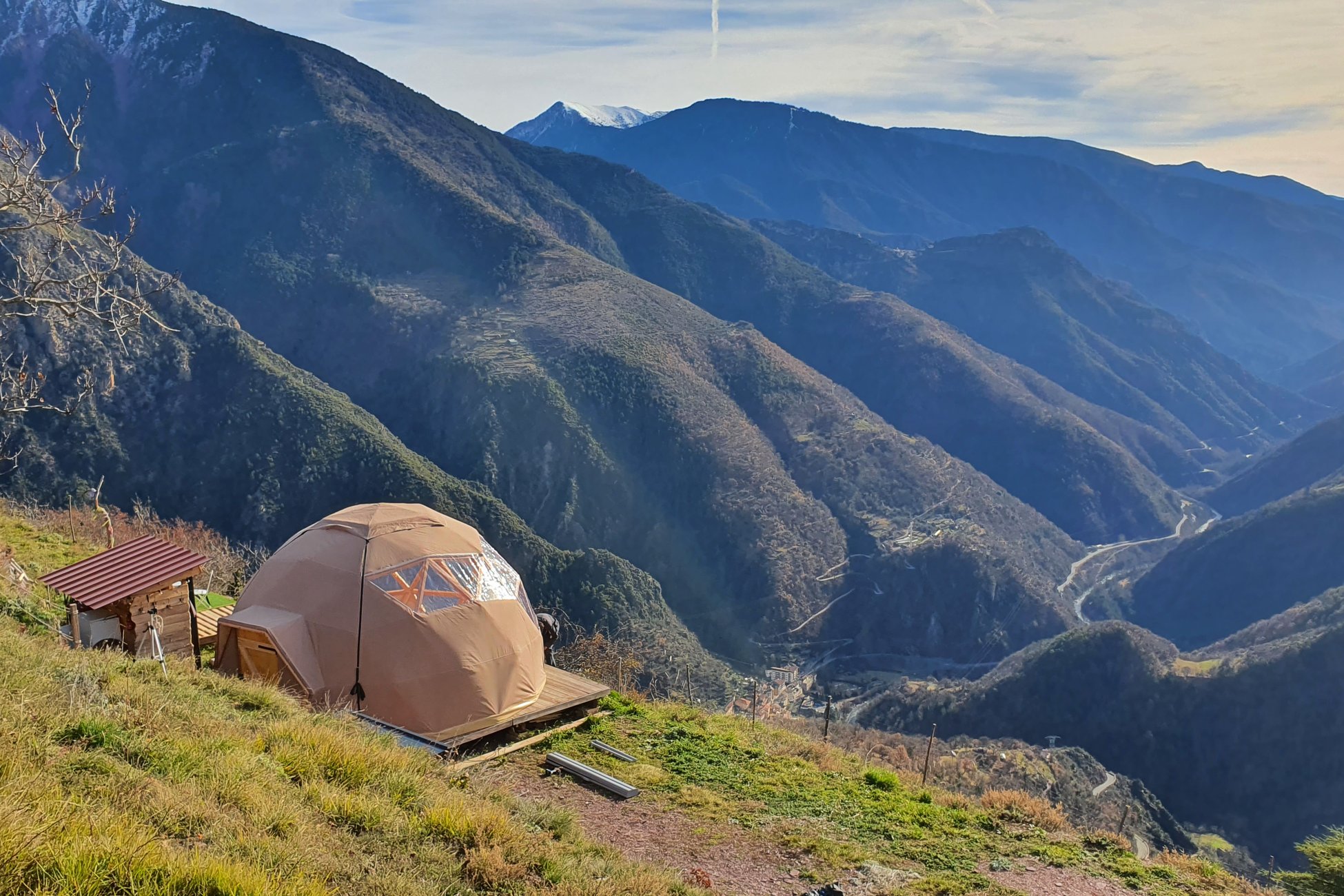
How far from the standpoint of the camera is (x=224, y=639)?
42.8 feet

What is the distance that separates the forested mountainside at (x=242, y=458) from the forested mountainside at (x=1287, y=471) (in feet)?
317

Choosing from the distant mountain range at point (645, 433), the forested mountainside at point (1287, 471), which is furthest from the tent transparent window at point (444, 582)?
the forested mountainside at point (1287, 471)

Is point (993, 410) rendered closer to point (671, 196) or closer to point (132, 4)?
point (671, 196)

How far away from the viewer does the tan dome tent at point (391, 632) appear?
12711 millimetres

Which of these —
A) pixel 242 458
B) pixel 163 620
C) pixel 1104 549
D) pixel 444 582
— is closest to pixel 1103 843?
pixel 444 582

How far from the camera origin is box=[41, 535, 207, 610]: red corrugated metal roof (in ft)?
36.4

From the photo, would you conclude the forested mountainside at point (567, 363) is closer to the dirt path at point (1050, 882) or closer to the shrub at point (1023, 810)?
the shrub at point (1023, 810)

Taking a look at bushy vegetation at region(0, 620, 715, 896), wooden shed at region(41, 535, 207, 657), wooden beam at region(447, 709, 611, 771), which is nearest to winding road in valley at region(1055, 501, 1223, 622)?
wooden beam at region(447, 709, 611, 771)

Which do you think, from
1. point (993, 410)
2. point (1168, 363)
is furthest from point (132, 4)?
point (1168, 363)

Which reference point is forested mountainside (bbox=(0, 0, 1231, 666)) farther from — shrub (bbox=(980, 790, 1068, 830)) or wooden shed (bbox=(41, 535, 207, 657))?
wooden shed (bbox=(41, 535, 207, 657))

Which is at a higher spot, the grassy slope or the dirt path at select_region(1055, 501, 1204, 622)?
the grassy slope

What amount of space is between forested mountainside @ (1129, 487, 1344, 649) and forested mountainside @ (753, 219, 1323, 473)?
205ft

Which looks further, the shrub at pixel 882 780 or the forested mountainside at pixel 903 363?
the forested mountainside at pixel 903 363

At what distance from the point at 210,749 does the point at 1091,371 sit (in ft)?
545
